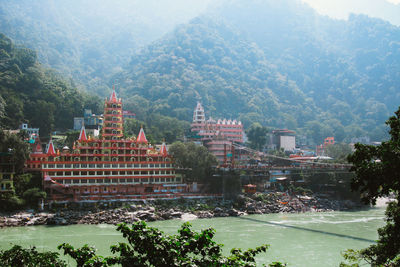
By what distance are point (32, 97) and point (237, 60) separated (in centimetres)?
8557

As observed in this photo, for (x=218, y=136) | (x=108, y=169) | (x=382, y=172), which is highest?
(x=218, y=136)

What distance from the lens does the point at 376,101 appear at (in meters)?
127

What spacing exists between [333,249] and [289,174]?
91.5 feet

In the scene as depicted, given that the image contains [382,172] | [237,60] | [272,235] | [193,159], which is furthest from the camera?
[237,60]

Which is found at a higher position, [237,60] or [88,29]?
[88,29]

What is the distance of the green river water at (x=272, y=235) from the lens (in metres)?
25.5

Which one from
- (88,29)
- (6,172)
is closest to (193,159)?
(6,172)

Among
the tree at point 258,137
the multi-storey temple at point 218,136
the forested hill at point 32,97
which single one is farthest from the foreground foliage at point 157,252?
the tree at point 258,137

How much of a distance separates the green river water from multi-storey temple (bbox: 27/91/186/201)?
8.68m

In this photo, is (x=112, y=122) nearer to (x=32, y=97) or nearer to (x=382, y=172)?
(x=32, y=97)

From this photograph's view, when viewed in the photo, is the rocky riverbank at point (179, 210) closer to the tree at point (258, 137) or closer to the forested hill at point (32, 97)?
the forested hill at point (32, 97)

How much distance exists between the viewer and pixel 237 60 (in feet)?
454

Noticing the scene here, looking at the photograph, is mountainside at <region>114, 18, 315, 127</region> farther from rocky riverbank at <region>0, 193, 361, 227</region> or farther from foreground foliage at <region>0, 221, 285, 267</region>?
foreground foliage at <region>0, 221, 285, 267</region>

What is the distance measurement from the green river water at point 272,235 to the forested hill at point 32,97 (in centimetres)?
2829
